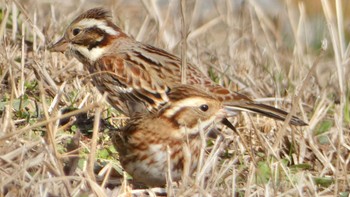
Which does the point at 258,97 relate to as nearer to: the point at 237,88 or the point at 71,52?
the point at 237,88

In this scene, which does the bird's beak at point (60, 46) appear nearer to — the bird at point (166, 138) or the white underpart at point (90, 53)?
the white underpart at point (90, 53)

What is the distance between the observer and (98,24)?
6.93 meters

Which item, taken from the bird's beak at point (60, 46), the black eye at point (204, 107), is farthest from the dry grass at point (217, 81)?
the black eye at point (204, 107)

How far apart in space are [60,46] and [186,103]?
1893mm

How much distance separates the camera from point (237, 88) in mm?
7055

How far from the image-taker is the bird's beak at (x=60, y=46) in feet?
22.0

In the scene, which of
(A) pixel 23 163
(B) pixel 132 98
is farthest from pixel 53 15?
(A) pixel 23 163

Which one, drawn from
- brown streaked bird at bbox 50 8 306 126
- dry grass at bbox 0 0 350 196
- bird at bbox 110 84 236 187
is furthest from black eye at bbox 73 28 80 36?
bird at bbox 110 84 236 187

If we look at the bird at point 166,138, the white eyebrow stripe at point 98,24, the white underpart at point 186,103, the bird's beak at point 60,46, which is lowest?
the bird at point 166,138

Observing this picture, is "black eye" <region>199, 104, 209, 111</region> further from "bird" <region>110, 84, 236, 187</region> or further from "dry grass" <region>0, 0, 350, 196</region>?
"dry grass" <region>0, 0, 350, 196</region>

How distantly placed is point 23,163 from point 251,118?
6.82 ft

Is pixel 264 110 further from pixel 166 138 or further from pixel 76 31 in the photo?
pixel 76 31

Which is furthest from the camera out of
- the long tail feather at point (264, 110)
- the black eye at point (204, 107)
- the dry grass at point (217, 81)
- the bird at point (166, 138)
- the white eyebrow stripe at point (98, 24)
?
the white eyebrow stripe at point (98, 24)

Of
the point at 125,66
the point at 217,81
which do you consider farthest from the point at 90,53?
the point at 217,81
